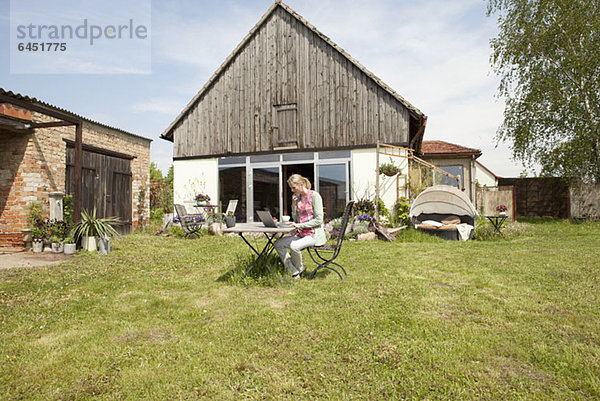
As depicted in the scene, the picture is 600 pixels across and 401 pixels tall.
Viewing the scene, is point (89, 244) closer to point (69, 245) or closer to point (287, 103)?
point (69, 245)

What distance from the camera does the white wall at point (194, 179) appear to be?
1161cm

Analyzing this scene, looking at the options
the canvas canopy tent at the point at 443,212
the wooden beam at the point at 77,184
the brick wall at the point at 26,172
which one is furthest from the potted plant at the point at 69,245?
the canvas canopy tent at the point at 443,212

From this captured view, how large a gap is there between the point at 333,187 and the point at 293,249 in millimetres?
6367

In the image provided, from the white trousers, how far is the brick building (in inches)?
212

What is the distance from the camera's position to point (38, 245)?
7012 mm

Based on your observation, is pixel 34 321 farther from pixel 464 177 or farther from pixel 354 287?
pixel 464 177

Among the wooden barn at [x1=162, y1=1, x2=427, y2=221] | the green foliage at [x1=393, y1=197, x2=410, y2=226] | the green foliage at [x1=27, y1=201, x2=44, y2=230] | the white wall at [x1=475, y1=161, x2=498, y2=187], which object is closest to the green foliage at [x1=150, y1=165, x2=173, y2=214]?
the wooden barn at [x1=162, y1=1, x2=427, y2=221]

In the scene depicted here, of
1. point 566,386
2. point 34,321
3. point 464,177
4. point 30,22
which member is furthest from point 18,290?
point 464,177

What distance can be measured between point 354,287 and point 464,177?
1458cm

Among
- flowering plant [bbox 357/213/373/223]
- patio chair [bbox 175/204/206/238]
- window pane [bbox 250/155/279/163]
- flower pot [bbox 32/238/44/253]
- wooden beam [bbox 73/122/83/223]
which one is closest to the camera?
flower pot [bbox 32/238/44/253]

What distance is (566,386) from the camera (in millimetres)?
1864

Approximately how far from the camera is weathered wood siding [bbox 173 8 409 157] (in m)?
10.2

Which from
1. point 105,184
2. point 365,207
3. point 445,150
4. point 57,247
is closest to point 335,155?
point 365,207

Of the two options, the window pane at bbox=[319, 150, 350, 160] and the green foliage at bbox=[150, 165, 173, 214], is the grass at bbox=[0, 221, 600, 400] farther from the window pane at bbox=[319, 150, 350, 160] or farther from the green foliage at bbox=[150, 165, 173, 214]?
the green foliage at bbox=[150, 165, 173, 214]
